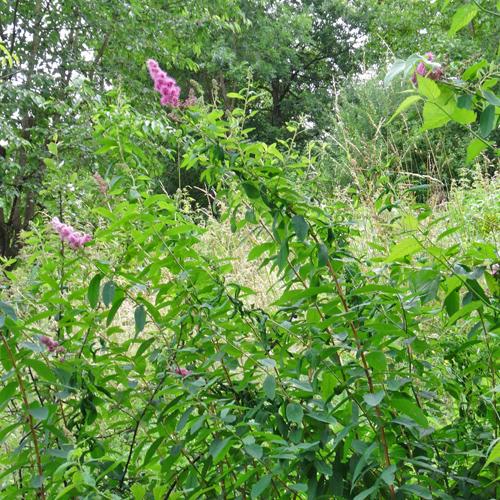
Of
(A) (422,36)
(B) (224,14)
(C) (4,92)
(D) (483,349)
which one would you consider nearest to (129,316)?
(D) (483,349)

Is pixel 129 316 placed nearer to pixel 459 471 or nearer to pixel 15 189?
pixel 459 471

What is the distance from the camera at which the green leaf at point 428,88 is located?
1.87ft

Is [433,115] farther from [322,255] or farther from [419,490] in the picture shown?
[419,490]

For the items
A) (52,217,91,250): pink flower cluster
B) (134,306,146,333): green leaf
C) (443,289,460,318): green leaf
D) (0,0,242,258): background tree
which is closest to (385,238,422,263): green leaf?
(443,289,460,318): green leaf

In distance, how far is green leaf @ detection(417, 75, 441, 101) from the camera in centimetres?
57

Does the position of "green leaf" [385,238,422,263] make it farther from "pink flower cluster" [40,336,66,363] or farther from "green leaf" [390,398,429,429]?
"pink flower cluster" [40,336,66,363]

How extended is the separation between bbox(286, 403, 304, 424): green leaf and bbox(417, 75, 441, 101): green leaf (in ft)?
1.60

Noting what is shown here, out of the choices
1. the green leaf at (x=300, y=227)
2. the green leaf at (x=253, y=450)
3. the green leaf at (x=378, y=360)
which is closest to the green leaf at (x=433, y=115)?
the green leaf at (x=300, y=227)

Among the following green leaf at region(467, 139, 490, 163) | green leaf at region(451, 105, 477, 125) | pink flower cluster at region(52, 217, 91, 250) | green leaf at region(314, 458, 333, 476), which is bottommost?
green leaf at region(314, 458, 333, 476)

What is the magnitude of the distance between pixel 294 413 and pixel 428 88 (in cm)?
50

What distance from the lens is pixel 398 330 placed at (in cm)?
77

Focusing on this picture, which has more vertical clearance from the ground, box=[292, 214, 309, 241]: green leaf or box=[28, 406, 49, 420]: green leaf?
→ box=[292, 214, 309, 241]: green leaf

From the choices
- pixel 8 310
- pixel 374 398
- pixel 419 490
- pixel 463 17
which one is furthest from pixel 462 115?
pixel 8 310

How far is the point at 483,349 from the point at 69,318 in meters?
0.84
